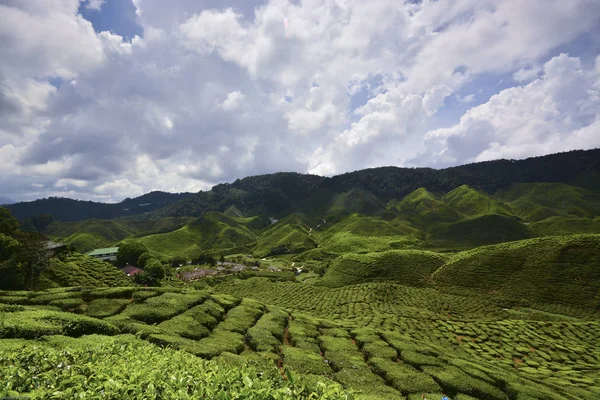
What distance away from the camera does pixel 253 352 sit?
26.7 meters

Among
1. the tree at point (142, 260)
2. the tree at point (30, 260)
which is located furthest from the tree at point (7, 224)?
the tree at point (142, 260)

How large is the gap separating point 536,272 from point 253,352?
3703 inches

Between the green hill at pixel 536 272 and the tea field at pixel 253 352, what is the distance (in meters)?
18.5

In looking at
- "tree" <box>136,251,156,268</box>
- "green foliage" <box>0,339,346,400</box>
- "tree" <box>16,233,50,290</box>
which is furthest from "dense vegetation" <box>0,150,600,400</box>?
"tree" <box>136,251,156,268</box>

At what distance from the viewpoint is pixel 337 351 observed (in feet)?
100

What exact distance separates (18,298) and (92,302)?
6451 mm

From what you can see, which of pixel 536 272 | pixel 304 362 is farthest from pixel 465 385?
pixel 536 272

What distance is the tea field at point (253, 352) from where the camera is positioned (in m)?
8.00

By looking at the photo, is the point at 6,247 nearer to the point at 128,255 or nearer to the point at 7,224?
the point at 7,224

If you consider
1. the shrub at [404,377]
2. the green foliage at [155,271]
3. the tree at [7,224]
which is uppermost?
the tree at [7,224]

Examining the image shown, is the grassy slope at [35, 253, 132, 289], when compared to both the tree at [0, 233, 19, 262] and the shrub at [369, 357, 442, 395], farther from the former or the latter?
the shrub at [369, 357, 442, 395]

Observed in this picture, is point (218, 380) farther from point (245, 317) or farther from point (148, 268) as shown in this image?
point (148, 268)

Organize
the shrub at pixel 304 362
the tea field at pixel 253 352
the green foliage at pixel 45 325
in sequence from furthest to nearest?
the shrub at pixel 304 362, the green foliage at pixel 45 325, the tea field at pixel 253 352

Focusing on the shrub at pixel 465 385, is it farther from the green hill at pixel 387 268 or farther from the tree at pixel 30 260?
the green hill at pixel 387 268
